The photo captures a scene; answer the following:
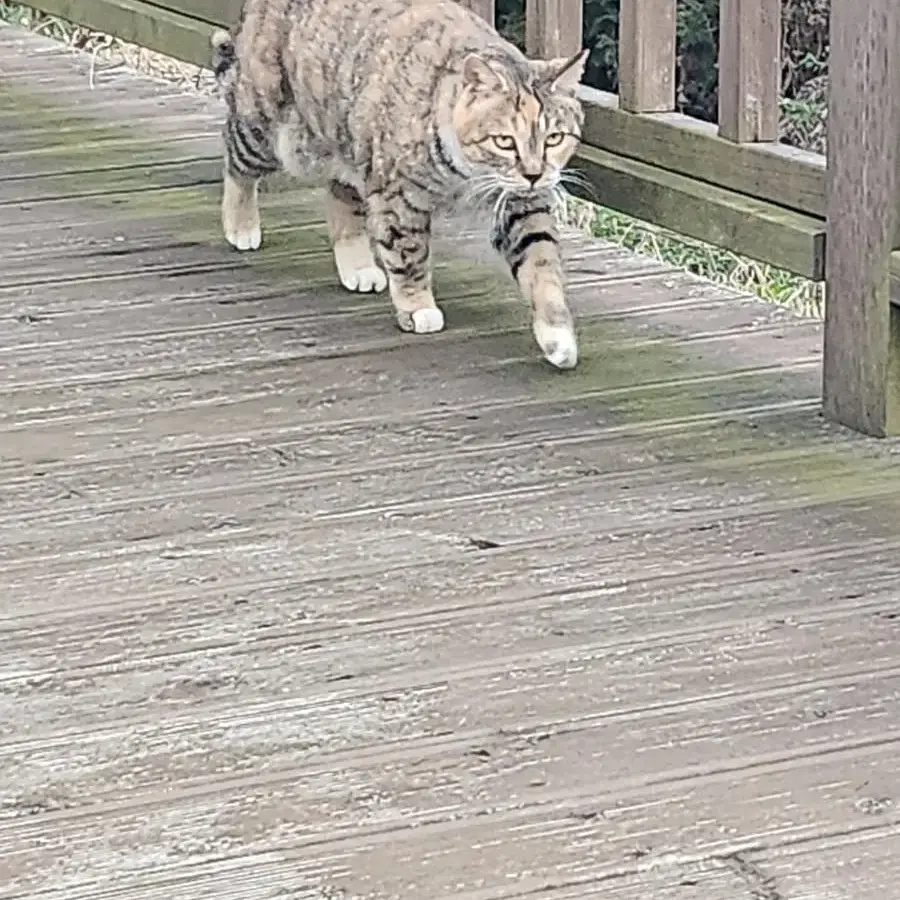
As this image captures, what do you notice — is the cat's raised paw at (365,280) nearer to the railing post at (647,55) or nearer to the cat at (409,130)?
the cat at (409,130)

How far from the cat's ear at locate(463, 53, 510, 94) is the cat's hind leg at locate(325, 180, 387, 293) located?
53 centimetres

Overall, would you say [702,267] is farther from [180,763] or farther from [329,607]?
[180,763]

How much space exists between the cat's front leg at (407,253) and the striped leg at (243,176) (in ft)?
1.78

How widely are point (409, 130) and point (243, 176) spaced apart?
2.20 ft

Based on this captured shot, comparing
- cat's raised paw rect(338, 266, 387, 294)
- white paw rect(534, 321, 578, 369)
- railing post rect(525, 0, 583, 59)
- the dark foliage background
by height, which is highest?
railing post rect(525, 0, 583, 59)

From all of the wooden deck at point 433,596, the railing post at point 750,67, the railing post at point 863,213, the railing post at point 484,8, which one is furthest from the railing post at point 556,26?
the railing post at point 863,213

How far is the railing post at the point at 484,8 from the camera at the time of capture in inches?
173

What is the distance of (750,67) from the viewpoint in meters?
3.57

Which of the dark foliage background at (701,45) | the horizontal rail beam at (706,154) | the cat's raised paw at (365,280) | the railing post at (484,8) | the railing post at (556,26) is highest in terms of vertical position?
the railing post at (556,26)

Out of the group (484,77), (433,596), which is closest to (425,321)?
(484,77)

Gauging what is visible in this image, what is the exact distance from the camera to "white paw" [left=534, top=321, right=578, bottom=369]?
12.2 ft

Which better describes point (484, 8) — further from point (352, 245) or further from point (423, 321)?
point (423, 321)

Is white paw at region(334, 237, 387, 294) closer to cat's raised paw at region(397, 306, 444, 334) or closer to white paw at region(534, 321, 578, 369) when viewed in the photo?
cat's raised paw at region(397, 306, 444, 334)

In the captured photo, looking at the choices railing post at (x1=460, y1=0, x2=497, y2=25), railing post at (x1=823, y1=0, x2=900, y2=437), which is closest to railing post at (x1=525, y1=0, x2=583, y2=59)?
railing post at (x1=460, y1=0, x2=497, y2=25)
